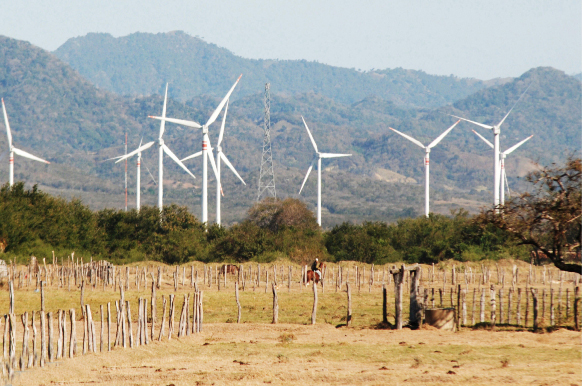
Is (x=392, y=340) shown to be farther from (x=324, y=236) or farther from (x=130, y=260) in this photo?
(x=324, y=236)

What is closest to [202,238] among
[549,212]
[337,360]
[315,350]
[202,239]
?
[202,239]

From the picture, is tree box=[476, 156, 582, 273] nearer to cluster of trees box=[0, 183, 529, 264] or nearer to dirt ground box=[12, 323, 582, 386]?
dirt ground box=[12, 323, 582, 386]

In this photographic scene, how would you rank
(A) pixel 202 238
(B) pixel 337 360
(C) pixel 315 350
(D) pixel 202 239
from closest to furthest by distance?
1. (B) pixel 337 360
2. (C) pixel 315 350
3. (D) pixel 202 239
4. (A) pixel 202 238

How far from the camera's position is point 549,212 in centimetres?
2397

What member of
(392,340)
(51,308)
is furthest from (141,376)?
(51,308)

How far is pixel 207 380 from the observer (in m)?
17.9

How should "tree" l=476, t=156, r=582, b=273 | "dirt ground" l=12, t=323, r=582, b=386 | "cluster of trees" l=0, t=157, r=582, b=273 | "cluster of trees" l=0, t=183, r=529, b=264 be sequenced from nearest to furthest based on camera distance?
"dirt ground" l=12, t=323, r=582, b=386, "tree" l=476, t=156, r=582, b=273, "cluster of trees" l=0, t=157, r=582, b=273, "cluster of trees" l=0, t=183, r=529, b=264

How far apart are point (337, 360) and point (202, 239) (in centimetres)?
4638

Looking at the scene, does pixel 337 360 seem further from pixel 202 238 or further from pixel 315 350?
pixel 202 238

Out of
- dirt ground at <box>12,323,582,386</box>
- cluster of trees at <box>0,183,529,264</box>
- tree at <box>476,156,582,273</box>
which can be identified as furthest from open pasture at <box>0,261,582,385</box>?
cluster of trees at <box>0,183,529,264</box>

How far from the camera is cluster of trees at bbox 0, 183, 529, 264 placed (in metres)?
54.9

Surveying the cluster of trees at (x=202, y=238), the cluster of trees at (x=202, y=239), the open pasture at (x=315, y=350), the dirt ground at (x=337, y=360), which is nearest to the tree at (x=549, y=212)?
the open pasture at (x=315, y=350)

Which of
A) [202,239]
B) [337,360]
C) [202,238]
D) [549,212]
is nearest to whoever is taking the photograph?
[337,360]

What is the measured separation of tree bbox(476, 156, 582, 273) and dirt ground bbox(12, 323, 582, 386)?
3202 millimetres
